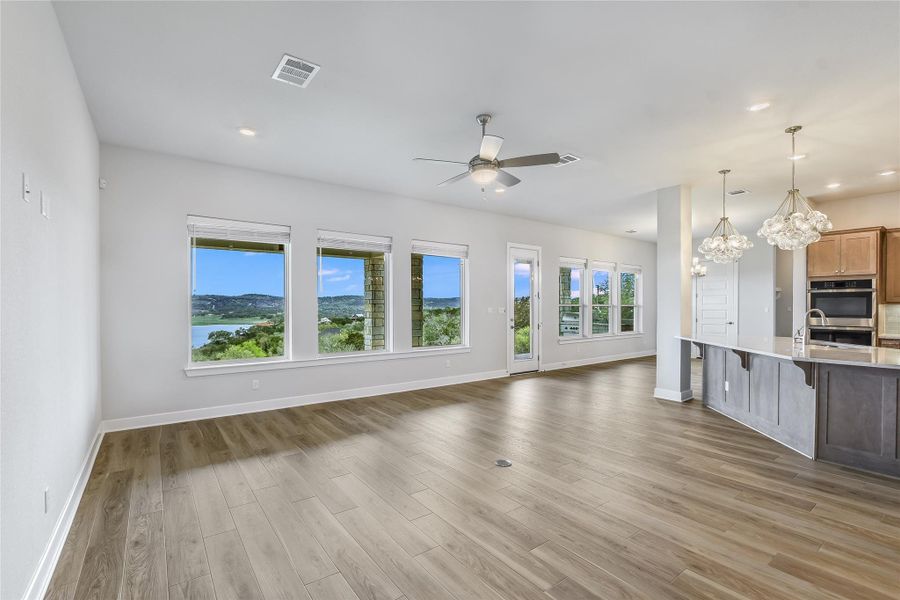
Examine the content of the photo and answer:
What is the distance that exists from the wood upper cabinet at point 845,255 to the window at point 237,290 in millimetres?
7685

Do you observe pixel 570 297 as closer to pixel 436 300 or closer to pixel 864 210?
pixel 436 300

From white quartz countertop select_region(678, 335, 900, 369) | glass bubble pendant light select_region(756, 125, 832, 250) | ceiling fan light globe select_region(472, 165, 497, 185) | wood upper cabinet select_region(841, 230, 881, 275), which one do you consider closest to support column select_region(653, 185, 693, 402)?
white quartz countertop select_region(678, 335, 900, 369)

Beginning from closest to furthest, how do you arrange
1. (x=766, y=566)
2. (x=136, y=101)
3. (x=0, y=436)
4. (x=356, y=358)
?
(x=0, y=436) < (x=766, y=566) < (x=136, y=101) < (x=356, y=358)

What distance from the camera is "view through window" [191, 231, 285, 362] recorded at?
488 centimetres

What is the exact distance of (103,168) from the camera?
4262 mm

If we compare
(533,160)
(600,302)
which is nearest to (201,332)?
(533,160)

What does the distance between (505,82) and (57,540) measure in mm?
4001

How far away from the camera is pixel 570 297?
8.91 metres

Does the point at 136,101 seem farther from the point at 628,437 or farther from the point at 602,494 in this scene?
the point at 628,437

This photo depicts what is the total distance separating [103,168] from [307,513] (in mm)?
4156

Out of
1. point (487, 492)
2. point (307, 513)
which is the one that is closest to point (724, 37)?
point (487, 492)

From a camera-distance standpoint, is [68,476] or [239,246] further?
[239,246]

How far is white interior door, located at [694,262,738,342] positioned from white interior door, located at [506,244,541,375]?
4.42 meters

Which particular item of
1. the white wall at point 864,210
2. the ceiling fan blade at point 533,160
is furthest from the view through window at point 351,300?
the white wall at point 864,210
